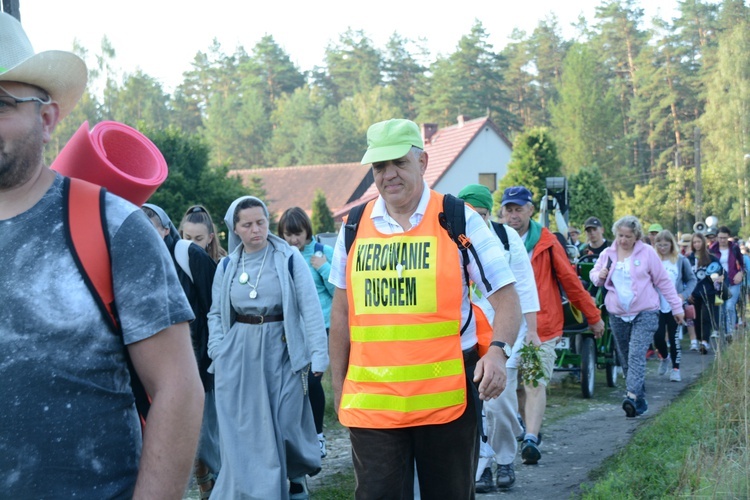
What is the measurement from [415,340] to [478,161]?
180ft

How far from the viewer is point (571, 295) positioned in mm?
8227

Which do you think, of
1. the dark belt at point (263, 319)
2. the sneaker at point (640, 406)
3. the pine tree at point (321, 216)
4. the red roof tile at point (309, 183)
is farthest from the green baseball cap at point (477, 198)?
the red roof tile at point (309, 183)

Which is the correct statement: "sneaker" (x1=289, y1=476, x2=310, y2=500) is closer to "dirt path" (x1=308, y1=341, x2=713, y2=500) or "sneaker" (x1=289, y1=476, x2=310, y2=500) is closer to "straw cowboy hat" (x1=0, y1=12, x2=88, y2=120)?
"dirt path" (x1=308, y1=341, x2=713, y2=500)

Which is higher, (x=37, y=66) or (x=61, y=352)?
(x=37, y=66)

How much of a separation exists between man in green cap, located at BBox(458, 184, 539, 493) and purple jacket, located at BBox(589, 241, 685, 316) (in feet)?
9.83

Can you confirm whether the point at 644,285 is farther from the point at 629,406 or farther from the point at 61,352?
the point at 61,352

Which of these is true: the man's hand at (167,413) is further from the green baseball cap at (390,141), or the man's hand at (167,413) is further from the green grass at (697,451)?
the green grass at (697,451)

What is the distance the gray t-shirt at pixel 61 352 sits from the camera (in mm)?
2121

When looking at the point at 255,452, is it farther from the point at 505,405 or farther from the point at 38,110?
the point at 38,110

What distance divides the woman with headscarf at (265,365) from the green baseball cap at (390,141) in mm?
2150

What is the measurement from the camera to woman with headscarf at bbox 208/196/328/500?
6547 mm

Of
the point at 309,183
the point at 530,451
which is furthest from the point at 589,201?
the point at 530,451

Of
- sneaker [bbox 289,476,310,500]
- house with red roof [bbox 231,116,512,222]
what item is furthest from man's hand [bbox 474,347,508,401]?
house with red roof [bbox 231,116,512,222]

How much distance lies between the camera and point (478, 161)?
58.7m
